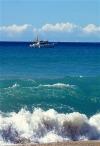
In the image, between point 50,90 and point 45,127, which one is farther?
point 50,90

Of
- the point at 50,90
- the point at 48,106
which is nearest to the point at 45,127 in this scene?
the point at 48,106

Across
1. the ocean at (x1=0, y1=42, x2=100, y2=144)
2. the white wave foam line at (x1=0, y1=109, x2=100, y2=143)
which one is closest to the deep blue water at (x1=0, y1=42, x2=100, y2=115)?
the ocean at (x1=0, y1=42, x2=100, y2=144)

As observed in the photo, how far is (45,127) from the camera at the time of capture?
15.9m

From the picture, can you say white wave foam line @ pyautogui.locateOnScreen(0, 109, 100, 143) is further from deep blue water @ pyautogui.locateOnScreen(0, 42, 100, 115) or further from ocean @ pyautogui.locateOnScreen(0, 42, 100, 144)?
deep blue water @ pyautogui.locateOnScreen(0, 42, 100, 115)

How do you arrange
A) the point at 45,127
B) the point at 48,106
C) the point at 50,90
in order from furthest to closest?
the point at 50,90
the point at 48,106
the point at 45,127

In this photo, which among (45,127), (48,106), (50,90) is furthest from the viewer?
(50,90)

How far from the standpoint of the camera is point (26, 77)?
23.6m

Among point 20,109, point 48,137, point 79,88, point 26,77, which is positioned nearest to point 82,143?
point 48,137

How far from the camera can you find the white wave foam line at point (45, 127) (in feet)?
50.0

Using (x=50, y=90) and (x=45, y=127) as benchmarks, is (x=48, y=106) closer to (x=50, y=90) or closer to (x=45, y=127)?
(x=50, y=90)

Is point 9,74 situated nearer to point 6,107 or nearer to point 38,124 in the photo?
point 6,107

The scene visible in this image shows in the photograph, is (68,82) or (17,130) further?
(68,82)

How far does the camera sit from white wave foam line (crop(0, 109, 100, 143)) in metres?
15.2

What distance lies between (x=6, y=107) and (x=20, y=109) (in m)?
0.39
